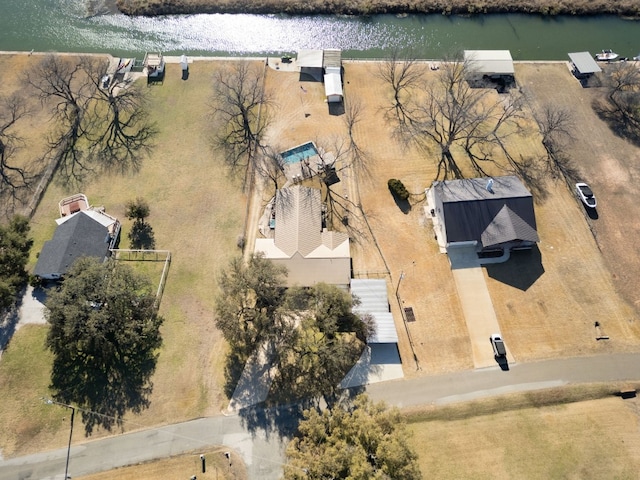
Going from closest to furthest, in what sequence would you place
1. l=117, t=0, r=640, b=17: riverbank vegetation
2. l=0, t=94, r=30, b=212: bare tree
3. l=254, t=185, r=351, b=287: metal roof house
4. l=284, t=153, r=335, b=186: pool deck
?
l=254, t=185, r=351, b=287: metal roof house → l=0, t=94, r=30, b=212: bare tree → l=284, t=153, r=335, b=186: pool deck → l=117, t=0, r=640, b=17: riverbank vegetation

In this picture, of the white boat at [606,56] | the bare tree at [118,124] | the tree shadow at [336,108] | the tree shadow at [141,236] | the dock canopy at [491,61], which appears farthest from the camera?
the white boat at [606,56]

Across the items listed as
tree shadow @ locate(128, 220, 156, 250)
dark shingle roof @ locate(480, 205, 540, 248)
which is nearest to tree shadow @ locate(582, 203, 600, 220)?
dark shingle roof @ locate(480, 205, 540, 248)

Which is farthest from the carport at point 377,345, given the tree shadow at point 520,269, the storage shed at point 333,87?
the storage shed at point 333,87

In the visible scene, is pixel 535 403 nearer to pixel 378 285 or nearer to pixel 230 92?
pixel 378 285

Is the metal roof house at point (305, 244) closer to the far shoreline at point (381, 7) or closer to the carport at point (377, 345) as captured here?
the carport at point (377, 345)

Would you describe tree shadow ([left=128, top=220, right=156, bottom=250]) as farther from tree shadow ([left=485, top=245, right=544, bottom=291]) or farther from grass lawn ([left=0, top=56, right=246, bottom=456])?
tree shadow ([left=485, top=245, right=544, bottom=291])

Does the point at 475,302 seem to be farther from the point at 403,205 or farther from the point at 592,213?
the point at 592,213

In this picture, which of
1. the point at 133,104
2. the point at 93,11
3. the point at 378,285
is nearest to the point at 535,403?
the point at 378,285
